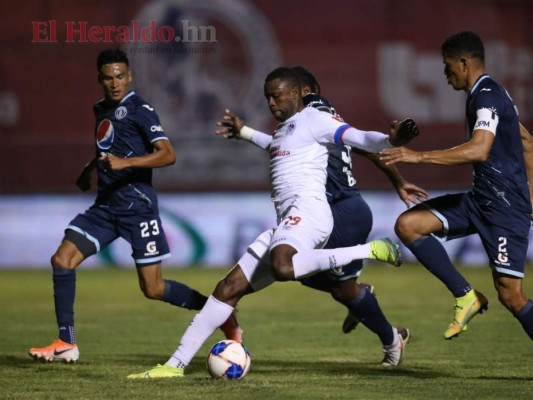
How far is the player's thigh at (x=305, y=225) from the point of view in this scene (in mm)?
7203

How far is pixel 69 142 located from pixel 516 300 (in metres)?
12.3

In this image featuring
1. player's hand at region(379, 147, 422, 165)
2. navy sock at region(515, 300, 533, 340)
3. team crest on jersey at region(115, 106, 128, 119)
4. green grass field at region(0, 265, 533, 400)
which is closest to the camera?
player's hand at region(379, 147, 422, 165)

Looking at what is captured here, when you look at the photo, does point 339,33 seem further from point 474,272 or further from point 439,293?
point 439,293

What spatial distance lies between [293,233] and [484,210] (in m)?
1.25

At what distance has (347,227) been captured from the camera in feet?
26.9

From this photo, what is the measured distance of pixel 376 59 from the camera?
18703mm

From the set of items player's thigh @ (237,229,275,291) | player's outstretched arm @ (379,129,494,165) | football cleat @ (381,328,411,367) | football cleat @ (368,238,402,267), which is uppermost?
player's outstretched arm @ (379,129,494,165)

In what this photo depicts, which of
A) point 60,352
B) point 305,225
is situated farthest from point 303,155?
point 60,352

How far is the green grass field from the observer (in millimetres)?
6867

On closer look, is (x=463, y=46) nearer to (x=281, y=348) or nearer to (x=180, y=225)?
(x=281, y=348)

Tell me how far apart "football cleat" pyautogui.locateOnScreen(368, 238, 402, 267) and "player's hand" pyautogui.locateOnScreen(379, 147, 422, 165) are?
83 centimetres

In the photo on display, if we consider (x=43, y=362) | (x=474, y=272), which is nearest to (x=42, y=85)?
(x=474, y=272)

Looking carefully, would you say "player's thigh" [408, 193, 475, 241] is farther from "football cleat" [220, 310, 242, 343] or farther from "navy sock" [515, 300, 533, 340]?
"football cleat" [220, 310, 242, 343]

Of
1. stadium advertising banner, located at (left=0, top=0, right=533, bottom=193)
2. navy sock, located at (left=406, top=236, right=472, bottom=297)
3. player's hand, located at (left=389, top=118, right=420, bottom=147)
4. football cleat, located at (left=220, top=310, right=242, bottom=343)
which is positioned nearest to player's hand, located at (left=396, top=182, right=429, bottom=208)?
navy sock, located at (left=406, top=236, right=472, bottom=297)
